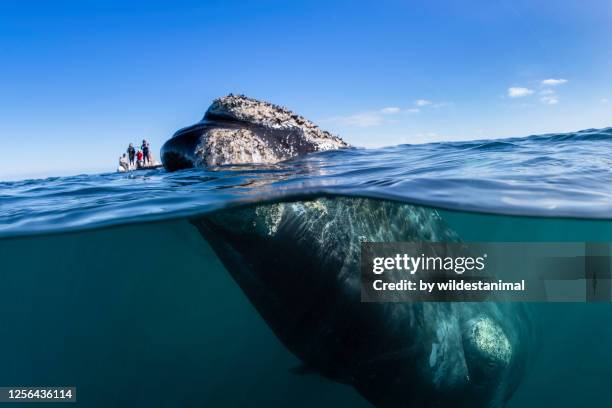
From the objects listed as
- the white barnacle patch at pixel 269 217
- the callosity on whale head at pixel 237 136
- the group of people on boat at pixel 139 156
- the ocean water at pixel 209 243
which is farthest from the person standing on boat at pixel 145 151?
the white barnacle patch at pixel 269 217

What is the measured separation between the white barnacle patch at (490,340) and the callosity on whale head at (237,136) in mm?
4336

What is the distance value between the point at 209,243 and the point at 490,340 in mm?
4653

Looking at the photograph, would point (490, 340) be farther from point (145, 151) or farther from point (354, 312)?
point (145, 151)

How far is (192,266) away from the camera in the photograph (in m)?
14.7

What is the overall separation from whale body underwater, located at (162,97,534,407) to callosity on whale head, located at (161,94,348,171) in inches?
1.4

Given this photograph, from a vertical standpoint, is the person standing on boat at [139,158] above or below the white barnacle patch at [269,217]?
above

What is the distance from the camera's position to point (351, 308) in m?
4.76

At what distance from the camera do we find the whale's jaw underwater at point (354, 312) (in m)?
4.48

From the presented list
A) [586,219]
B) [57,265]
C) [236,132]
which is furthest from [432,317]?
[57,265]

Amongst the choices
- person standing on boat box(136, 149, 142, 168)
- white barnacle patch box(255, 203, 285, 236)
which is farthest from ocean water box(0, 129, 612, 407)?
person standing on boat box(136, 149, 142, 168)

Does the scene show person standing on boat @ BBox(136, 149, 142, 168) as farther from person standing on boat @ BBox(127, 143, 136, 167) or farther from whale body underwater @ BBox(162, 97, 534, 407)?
whale body underwater @ BBox(162, 97, 534, 407)

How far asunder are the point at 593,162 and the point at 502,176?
3265mm

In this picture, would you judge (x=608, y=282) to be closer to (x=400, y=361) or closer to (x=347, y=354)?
(x=400, y=361)

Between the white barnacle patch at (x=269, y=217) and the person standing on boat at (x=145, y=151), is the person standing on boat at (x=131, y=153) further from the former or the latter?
the white barnacle patch at (x=269, y=217)
